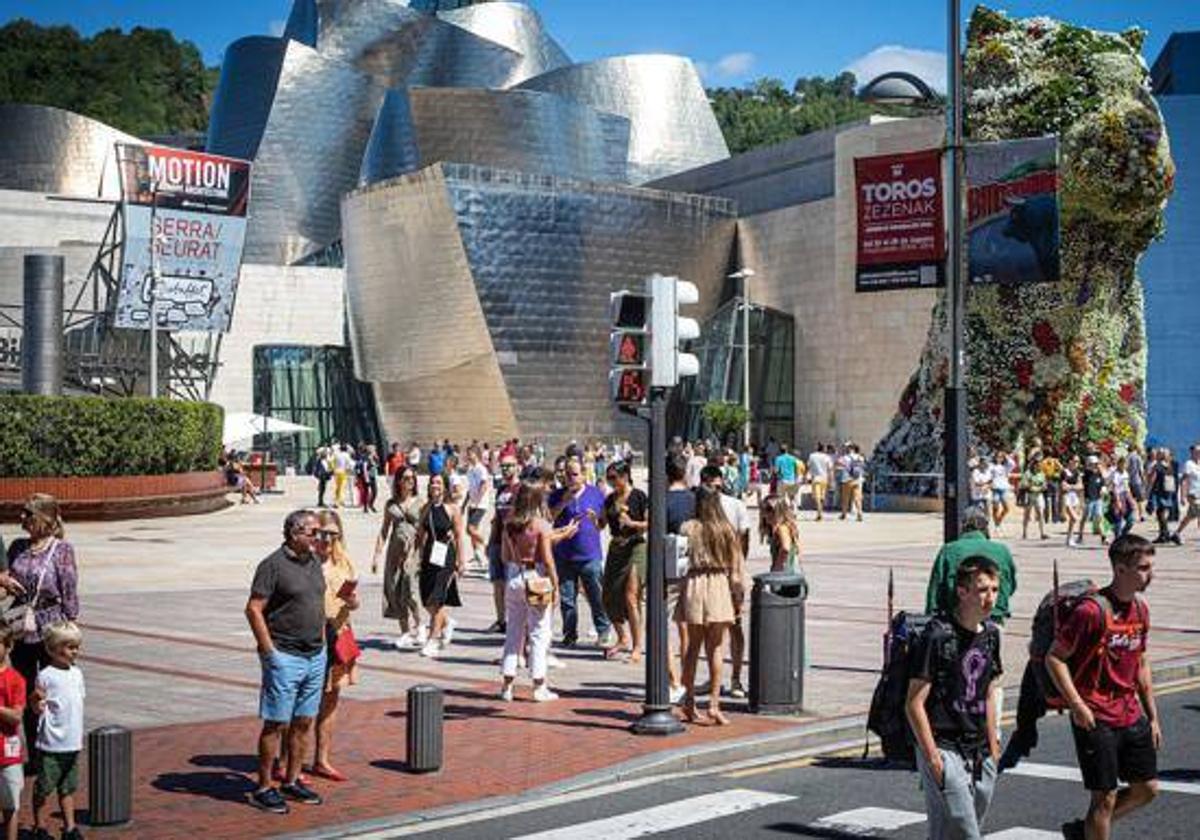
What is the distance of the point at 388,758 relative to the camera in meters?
9.66

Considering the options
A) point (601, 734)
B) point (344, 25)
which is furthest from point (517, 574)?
point (344, 25)

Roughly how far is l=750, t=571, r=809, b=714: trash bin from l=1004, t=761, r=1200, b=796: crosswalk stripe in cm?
→ 192

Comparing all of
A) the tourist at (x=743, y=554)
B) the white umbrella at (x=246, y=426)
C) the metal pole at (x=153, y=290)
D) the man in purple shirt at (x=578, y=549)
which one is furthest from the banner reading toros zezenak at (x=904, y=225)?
the white umbrella at (x=246, y=426)

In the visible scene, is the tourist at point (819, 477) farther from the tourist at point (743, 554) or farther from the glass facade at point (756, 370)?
the glass facade at point (756, 370)

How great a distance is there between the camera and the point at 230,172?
52.0 m

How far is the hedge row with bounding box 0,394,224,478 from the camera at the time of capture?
32.6 m

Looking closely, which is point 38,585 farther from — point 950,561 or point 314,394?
point 314,394

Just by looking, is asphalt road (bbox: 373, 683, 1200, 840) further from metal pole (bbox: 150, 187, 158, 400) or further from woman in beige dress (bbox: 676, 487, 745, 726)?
metal pole (bbox: 150, 187, 158, 400)

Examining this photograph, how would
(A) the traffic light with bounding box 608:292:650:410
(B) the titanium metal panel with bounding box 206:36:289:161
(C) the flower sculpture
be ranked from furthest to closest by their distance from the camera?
(B) the titanium metal panel with bounding box 206:36:289:161 < (C) the flower sculpture < (A) the traffic light with bounding box 608:292:650:410

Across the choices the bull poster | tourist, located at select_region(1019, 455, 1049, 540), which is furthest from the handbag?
tourist, located at select_region(1019, 455, 1049, 540)

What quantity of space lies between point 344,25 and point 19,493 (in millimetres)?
60245

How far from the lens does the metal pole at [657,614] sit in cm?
1037

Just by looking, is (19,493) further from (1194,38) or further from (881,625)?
(1194,38)

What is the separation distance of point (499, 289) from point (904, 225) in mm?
46947
